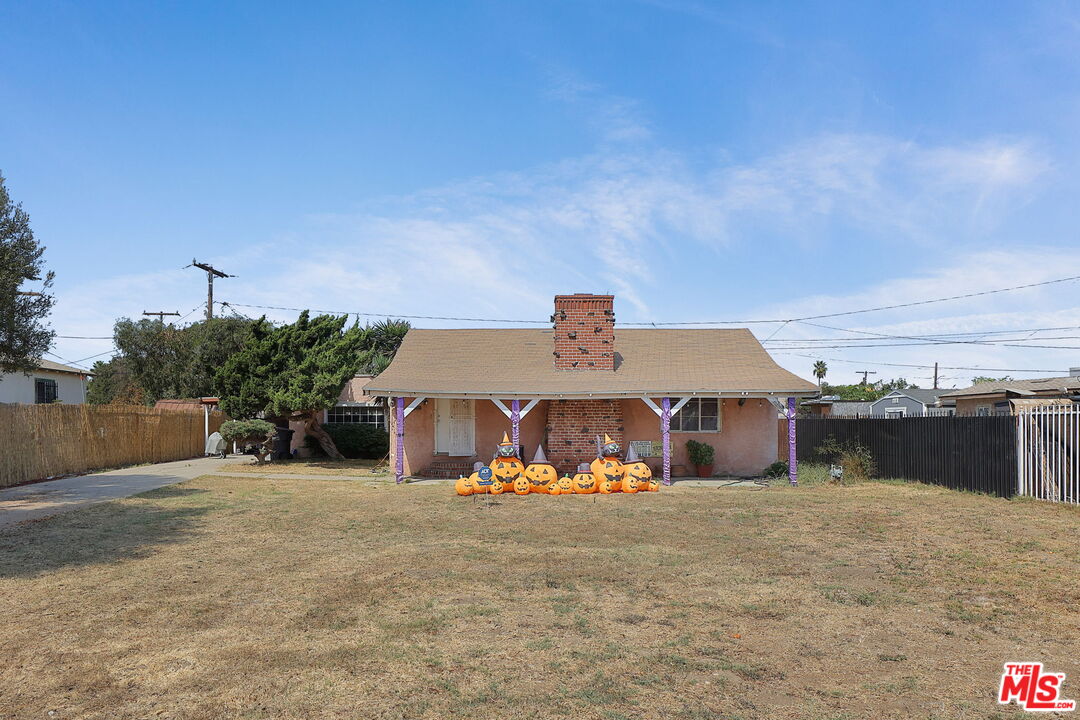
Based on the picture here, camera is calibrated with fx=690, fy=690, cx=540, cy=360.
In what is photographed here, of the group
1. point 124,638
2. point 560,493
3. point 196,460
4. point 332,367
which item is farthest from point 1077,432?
point 196,460

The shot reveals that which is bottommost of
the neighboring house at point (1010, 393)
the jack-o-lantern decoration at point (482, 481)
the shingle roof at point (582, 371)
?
the jack-o-lantern decoration at point (482, 481)

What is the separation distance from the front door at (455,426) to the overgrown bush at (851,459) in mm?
9828

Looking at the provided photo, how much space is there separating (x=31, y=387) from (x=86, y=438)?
65.5 ft

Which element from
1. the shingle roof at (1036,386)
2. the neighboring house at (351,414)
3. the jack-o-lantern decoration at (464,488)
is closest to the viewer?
the jack-o-lantern decoration at (464,488)

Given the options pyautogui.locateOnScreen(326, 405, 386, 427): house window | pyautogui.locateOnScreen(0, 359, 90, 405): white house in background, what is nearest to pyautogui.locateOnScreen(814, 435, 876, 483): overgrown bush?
pyautogui.locateOnScreen(326, 405, 386, 427): house window

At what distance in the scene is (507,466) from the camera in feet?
51.2

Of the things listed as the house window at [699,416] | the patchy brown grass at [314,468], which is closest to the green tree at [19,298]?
the patchy brown grass at [314,468]

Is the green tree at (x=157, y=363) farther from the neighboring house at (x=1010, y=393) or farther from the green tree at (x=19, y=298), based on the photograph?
the neighboring house at (x=1010, y=393)

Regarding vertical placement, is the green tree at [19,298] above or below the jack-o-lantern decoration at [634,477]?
above

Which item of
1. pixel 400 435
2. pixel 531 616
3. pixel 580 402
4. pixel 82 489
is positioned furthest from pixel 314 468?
pixel 531 616

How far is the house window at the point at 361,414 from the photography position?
1020 inches

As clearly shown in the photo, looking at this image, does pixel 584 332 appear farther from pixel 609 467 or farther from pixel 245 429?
pixel 245 429

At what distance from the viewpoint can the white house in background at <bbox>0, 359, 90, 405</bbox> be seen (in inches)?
1304

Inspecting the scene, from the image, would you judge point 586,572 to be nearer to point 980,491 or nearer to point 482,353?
point 980,491
